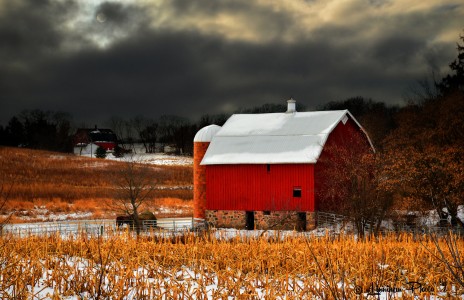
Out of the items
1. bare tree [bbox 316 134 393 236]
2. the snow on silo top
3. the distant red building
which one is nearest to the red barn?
the snow on silo top

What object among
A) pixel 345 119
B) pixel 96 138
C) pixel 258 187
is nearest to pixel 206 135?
pixel 258 187

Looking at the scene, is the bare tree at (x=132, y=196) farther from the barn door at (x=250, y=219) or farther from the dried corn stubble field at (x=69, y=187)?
the barn door at (x=250, y=219)

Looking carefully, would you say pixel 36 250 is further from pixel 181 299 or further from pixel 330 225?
pixel 330 225

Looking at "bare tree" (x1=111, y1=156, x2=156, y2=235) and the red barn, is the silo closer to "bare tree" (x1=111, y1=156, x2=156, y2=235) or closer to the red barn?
the red barn

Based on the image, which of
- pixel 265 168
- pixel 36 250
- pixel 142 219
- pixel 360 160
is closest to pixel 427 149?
pixel 360 160

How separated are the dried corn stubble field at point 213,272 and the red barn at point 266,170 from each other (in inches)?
662

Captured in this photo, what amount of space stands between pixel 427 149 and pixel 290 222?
8010 mm

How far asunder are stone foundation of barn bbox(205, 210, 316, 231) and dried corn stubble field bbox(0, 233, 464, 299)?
53.7ft

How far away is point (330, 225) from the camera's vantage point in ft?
93.4

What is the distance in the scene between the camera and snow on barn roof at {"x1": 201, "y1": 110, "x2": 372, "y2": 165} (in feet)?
96.7

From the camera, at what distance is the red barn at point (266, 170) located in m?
29.2

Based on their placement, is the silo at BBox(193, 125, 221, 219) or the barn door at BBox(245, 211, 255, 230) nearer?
the barn door at BBox(245, 211, 255, 230)

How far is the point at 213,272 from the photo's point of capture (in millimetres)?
10133

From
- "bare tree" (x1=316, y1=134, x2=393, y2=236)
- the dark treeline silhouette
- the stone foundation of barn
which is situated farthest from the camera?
the dark treeline silhouette
